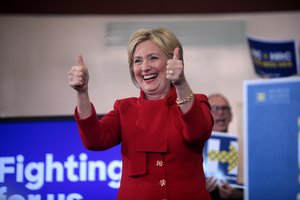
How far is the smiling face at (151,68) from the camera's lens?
1317mm

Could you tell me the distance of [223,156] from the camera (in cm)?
252

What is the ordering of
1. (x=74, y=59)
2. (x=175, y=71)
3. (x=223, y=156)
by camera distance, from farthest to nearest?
(x=74, y=59) < (x=223, y=156) < (x=175, y=71)

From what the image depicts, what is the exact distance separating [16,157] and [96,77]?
2365 mm

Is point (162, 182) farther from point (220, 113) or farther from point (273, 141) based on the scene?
point (220, 113)

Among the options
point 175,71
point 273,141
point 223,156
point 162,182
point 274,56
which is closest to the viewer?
point 175,71

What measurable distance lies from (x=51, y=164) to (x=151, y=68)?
82cm

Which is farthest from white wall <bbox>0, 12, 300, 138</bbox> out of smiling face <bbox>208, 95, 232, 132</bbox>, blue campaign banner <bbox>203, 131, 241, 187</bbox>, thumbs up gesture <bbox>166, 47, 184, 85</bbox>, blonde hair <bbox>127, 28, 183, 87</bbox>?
thumbs up gesture <bbox>166, 47, 184, 85</bbox>

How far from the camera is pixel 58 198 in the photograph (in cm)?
195

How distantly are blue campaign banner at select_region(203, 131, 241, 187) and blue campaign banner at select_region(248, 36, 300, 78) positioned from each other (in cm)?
47

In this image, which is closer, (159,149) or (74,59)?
(159,149)

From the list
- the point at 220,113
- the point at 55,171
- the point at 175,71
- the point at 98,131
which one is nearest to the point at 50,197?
the point at 55,171

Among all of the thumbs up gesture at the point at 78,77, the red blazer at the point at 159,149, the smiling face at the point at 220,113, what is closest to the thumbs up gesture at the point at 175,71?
the red blazer at the point at 159,149

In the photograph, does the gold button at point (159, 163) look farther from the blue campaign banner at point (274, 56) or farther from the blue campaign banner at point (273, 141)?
the blue campaign banner at point (274, 56)

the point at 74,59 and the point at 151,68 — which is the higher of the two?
the point at 74,59
